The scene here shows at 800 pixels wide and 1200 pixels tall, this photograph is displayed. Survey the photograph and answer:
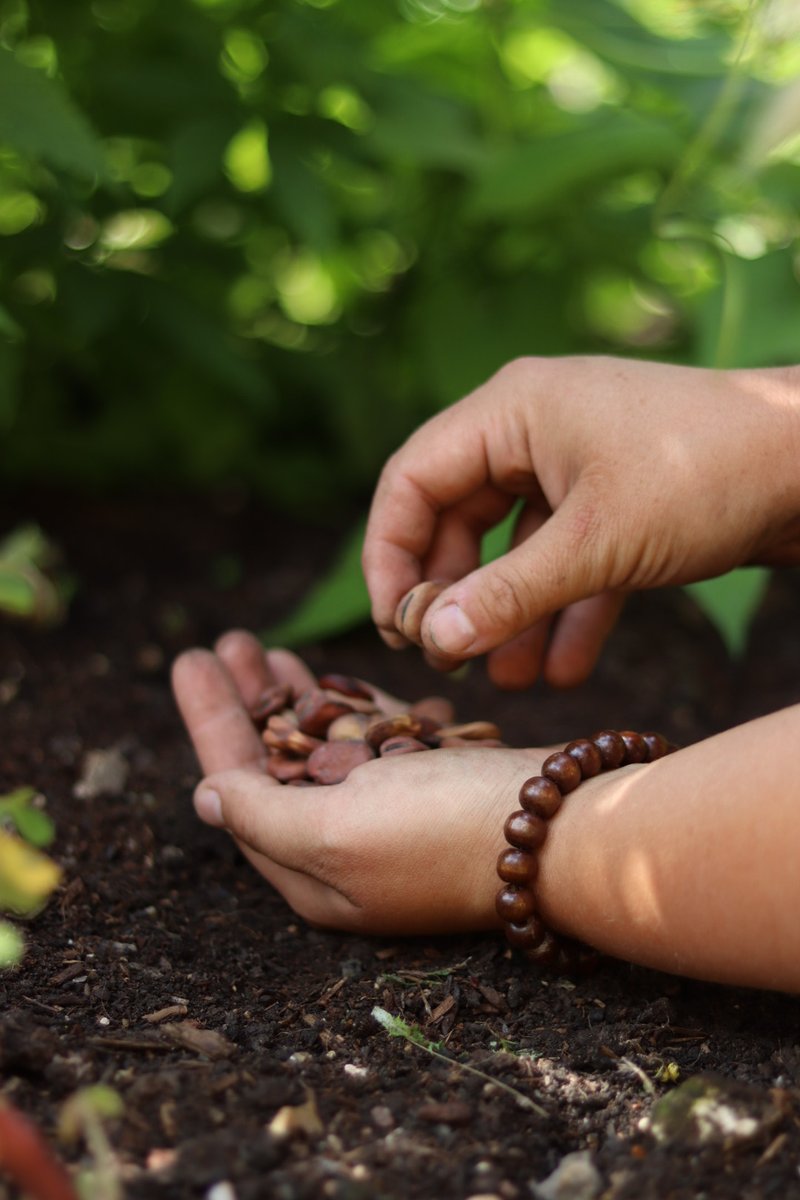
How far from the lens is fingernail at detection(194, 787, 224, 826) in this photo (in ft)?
4.43

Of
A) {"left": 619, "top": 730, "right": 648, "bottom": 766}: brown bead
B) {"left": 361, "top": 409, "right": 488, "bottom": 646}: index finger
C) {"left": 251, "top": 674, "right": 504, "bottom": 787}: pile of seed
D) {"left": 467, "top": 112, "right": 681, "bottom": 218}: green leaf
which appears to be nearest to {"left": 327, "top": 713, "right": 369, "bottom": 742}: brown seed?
{"left": 251, "top": 674, "right": 504, "bottom": 787}: pile of seed

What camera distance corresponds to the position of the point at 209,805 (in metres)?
1.36

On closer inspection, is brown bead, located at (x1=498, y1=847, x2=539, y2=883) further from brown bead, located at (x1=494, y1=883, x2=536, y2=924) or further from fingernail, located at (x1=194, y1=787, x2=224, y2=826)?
fingernail, located at (x1=194, y1=787, x2=224, y2=826)

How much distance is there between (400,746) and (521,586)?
23 centimetres

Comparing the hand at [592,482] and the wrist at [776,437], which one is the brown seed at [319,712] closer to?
the hand at [592,482]

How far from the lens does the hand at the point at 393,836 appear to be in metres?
1.20

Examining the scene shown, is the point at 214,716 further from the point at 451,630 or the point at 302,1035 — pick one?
the point at 302,1035

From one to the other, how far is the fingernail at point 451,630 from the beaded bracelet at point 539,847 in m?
0.15

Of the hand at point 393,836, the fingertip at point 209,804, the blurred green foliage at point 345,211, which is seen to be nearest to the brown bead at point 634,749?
the hand at point 393,836

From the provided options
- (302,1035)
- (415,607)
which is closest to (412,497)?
(415,607)

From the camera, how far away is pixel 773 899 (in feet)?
3.21

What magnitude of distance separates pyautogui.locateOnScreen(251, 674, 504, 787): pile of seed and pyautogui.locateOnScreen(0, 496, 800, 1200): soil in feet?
0.50

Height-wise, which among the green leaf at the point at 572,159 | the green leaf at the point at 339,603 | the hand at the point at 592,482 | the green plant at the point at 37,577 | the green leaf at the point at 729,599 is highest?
the green leaf at the point at 572,159

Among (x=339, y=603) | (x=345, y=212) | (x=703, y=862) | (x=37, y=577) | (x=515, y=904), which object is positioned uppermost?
(x=345, y=212)
